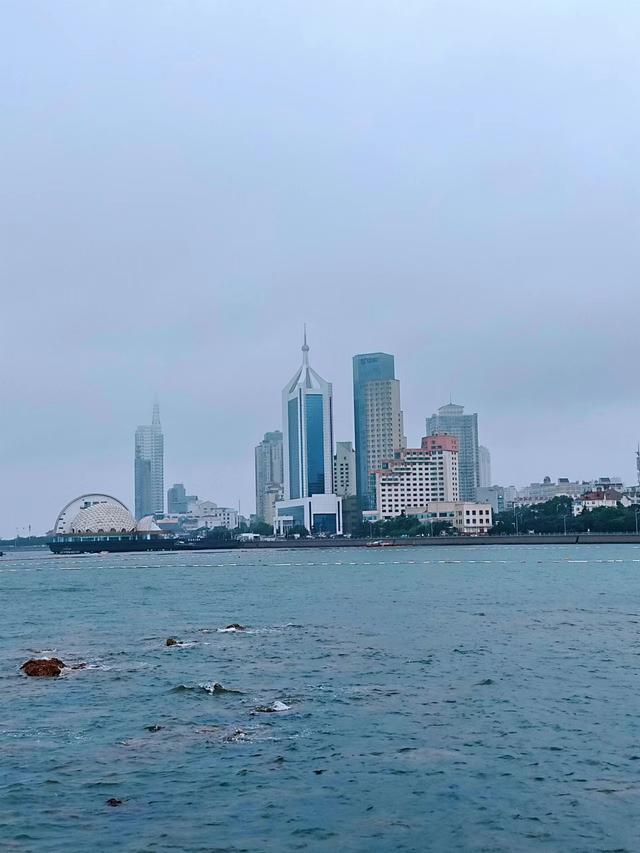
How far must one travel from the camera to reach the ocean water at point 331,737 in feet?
56.1

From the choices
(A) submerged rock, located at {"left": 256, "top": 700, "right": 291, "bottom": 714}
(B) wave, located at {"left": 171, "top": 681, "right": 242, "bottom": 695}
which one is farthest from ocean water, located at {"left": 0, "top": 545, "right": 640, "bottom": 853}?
(A) submerged rock, located at {"left": 256, "top": 700, "right": 291, "bottom": 714}

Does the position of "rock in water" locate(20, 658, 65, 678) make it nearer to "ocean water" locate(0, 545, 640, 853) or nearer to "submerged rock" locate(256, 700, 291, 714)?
"ocean water" locate(0, 545, 640, 853)

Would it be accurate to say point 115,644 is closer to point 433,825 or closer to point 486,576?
point 433,825

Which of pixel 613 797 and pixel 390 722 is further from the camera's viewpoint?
pixel 390 722

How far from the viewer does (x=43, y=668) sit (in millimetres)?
33594

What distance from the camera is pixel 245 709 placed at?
26.8m

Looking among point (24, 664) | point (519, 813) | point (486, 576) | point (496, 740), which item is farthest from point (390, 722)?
point (486, 576)

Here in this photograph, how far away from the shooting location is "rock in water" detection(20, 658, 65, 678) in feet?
109

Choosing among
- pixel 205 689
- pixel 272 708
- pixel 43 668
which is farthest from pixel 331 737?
pixel 43 668

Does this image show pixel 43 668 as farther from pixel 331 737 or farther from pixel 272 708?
pixel 331 737

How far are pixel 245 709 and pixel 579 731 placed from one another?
9077mm

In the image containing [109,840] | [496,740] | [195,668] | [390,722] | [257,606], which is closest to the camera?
[109,840]

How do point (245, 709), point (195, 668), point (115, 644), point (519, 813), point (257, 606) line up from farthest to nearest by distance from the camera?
point (257, 606), point (115, 644), point (195, 668), point (245, 709), point (519, 813)

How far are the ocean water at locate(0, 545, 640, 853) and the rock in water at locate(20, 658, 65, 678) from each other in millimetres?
608
